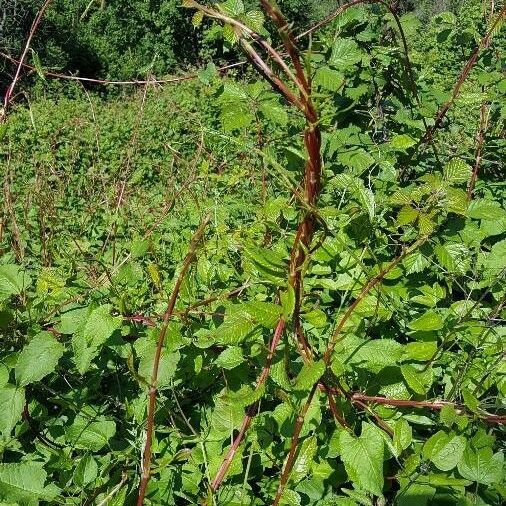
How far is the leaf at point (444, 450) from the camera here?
1028 mm

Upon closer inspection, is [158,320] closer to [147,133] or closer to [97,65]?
[147,133]

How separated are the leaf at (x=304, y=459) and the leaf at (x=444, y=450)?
20 centimetres

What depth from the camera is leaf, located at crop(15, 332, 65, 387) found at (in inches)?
44.1

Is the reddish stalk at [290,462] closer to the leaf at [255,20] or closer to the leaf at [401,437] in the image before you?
the leaf at [401,437]

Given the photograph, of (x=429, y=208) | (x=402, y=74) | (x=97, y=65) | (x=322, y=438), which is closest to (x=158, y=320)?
(x=322, y=438)

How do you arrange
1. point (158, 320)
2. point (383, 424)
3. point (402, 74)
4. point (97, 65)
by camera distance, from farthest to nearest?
1. point (97, 65)
2. point (402, 74)
3. point (158, 320)
4. point (383, 424)

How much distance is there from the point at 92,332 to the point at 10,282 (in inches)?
9.3

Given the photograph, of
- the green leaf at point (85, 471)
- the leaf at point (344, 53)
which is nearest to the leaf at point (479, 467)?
the green leaf at point (85, 471)

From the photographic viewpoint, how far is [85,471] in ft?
3.67

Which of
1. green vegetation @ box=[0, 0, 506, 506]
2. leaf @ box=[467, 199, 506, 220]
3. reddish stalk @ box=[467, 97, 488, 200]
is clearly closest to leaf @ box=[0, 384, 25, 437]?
green vegetation @ box=[0, 0, 506, 506]

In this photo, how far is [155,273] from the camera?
1206 millimetres

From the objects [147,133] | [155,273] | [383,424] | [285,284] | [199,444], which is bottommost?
[147,133]

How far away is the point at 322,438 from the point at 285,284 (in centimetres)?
44

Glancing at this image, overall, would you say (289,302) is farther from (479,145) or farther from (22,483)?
(479,145)
